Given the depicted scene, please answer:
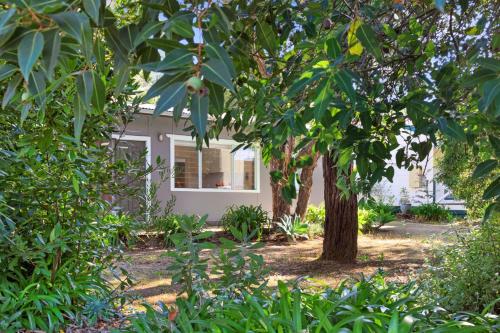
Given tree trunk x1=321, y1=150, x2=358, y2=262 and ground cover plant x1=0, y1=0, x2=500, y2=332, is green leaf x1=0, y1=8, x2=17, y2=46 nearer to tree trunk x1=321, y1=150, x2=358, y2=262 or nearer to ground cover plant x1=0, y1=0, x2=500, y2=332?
ground cover plant x1=0, y1=0, x2=500, y2=332

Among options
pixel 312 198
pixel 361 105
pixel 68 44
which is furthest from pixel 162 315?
pixel 312 198

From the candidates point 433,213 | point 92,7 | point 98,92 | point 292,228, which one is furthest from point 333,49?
point 433,213

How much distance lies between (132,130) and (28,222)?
975 centimetres

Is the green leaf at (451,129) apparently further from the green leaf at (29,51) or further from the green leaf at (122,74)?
the green leaf at (29,51)

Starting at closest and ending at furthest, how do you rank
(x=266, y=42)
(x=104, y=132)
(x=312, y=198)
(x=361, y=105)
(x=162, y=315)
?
(x=266, y=42) → (x=361, y=105) → (x=162, y=315) → (x=104, y=132) → (x=312, y=198)

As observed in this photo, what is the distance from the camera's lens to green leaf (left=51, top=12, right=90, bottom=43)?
0.83m

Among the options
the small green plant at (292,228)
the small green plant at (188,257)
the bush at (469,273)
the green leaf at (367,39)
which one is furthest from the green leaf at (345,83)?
the small green plant at (292,228)

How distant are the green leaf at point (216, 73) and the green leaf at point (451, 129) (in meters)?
1.26

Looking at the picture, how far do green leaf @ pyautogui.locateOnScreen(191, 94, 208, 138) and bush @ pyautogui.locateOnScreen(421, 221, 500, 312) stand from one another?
135 inches

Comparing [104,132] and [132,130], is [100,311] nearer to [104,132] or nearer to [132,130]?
[104,132]

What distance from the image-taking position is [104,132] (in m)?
4.25

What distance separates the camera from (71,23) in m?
0.83

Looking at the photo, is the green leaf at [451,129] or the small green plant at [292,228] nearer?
the green leaf at [451,129]

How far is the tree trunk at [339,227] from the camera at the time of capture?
352 inches
